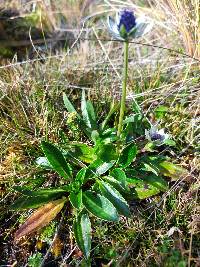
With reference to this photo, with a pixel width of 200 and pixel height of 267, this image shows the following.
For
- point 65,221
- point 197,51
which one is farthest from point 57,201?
point 197,51

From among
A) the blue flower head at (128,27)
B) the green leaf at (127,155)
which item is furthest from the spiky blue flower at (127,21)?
the green leaf at (127,155)

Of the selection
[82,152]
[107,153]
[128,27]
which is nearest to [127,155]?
[107,153]

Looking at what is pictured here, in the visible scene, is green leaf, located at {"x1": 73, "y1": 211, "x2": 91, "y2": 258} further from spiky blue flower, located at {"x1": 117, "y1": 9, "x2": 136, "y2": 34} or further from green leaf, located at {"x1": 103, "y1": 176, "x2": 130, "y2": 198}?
spiky blue flower, located at {"x1": 117, "y1": 9, "x2": 136, "y2": 34}

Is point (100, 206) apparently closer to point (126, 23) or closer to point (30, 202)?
point (30, 202)

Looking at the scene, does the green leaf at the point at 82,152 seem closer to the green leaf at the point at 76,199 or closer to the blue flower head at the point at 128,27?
the green leaf at the point at 76,199

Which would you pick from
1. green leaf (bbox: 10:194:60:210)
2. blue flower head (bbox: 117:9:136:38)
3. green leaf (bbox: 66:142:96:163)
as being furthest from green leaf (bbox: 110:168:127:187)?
blue flower head (bbox: 117:9:136:38)
